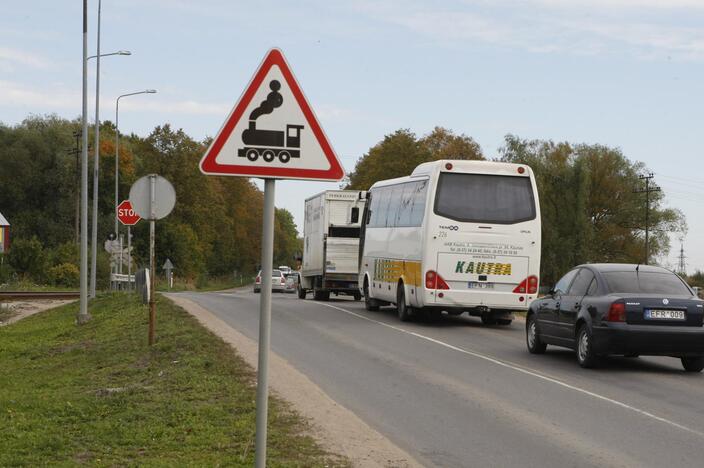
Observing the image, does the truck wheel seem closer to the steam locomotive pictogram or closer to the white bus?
the white bus

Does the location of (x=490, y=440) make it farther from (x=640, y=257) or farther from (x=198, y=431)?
(x=640, y=257)

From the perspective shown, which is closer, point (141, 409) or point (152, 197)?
point (141, 409)

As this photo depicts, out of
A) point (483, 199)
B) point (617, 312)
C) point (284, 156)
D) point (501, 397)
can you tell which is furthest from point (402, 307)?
point (284, 156)

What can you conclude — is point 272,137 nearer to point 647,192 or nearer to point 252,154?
point 252,154

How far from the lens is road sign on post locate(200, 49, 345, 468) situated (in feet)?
20.0

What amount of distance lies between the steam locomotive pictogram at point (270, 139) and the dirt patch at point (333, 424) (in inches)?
132

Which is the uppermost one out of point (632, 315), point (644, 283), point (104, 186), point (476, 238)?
point (104, 186)

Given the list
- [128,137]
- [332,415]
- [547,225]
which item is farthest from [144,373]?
[128,137]

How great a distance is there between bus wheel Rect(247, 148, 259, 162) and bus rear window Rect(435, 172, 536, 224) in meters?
17.8

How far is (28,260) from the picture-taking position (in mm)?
61500

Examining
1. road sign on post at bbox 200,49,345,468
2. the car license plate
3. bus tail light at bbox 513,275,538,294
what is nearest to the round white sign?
the car license plate

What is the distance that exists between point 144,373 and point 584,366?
256 inches

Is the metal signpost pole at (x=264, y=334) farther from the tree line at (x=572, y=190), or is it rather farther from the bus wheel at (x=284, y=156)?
the tree line at (x=572, y=190)

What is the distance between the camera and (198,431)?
384 inches
